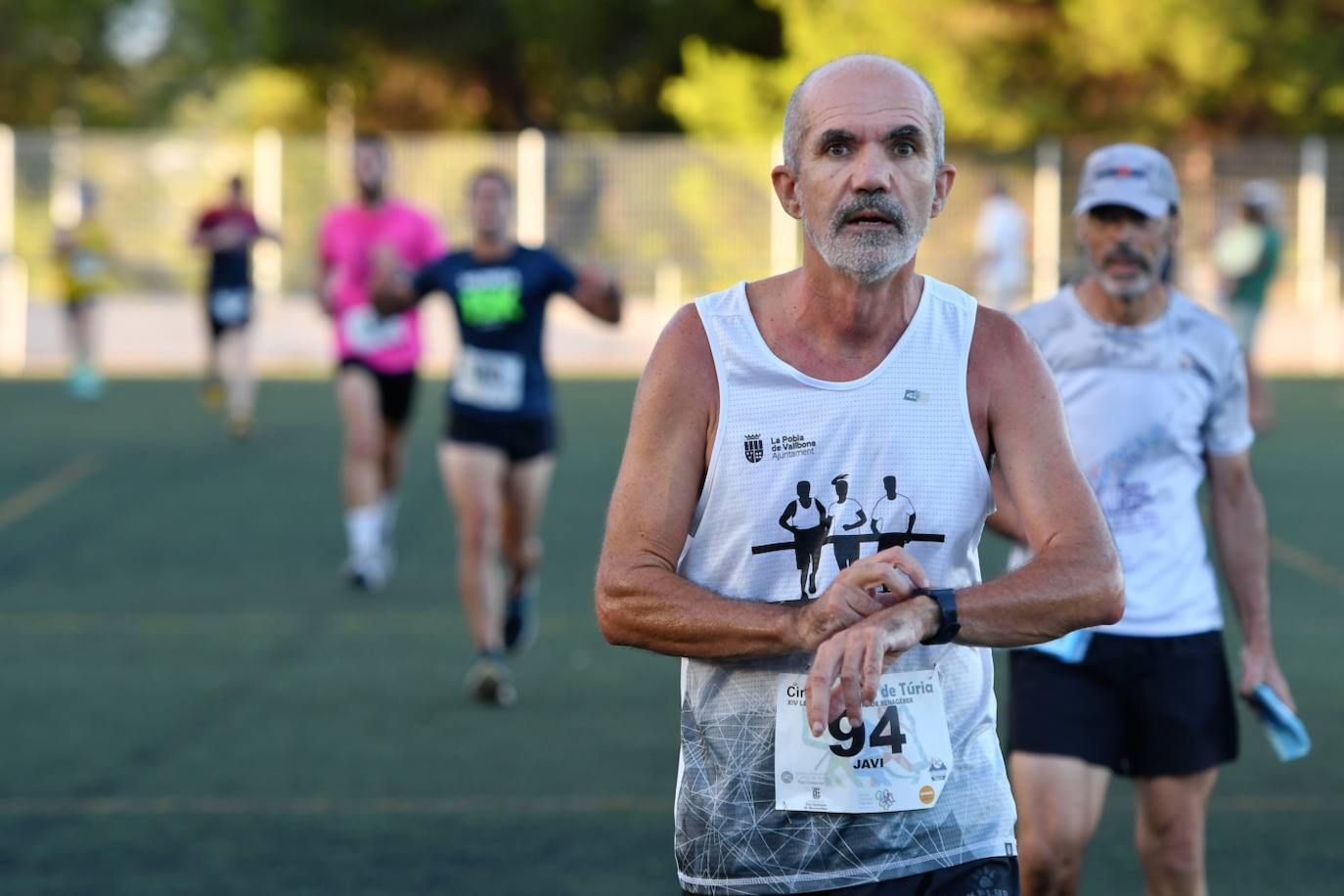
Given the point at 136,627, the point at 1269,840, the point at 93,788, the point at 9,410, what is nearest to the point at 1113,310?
the point at 1269,840

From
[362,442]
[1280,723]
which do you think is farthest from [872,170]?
[362,442]

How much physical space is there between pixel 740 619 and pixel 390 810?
13.4ft

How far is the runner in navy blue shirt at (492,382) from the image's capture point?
349 inches

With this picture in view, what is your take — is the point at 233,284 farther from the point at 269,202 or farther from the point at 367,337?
the point at 269,202

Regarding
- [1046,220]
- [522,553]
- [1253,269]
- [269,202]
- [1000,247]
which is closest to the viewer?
[522,553]

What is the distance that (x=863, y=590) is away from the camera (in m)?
3.03

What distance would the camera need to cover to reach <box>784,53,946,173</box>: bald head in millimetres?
3238

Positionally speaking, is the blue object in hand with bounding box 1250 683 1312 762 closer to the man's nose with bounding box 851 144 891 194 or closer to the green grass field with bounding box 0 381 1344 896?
the green grass field with bounding box 0 381 1344 896

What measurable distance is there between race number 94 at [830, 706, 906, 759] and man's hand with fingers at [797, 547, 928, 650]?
0.25 metres

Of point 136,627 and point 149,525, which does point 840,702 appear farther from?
point 149,525

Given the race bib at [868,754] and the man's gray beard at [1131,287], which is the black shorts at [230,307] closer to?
the man's gray beard at [1131,287]

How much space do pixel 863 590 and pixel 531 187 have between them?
27.0 m

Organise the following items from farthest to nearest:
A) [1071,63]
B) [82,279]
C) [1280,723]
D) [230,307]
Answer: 1. [1071,63]
2. [82,279]
3. [230,307]
4. [1280,723]

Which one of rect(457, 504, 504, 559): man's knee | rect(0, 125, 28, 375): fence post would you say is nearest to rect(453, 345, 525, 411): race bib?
rect(457, 504, 504, 559): man's knee
